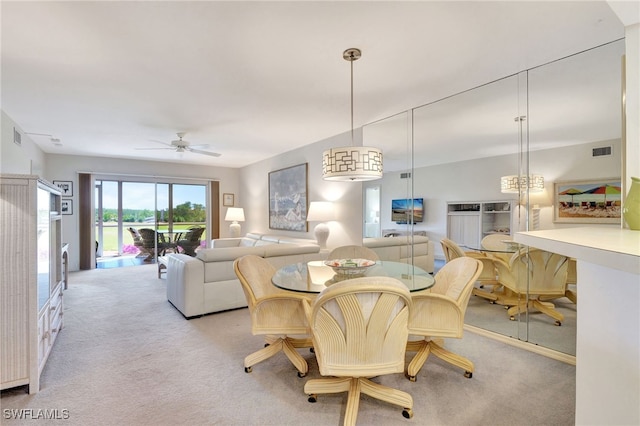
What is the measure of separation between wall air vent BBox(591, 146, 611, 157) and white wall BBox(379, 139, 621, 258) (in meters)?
0.03

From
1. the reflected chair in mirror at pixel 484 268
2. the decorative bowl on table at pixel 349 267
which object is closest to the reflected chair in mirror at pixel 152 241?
the decorative bowl on table at pixel 349 267

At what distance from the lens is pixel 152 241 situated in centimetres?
689

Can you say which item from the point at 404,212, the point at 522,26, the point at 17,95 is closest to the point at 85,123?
the point at 17,95

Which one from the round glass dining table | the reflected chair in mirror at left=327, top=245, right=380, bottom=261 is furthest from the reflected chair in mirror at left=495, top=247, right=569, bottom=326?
the reflected chair in mirror at left=327, top=245, right=380, bottom=261

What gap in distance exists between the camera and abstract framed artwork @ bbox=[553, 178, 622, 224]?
2256 millimetres

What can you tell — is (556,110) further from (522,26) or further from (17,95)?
(17,95)

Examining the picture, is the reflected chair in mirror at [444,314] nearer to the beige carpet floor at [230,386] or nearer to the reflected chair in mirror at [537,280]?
the beige carpet floor at [230,386]

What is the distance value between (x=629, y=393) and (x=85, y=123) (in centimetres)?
545

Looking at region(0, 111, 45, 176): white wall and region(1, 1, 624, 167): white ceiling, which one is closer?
region(1, 1, 624, 167): white ceiling

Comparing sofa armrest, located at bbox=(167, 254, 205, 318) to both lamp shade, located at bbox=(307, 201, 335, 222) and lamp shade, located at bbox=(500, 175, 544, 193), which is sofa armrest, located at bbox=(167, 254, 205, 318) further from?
lamp shade, located at bbox=(500, 175, 544, 193)

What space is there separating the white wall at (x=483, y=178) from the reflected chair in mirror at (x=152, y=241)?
5311mm

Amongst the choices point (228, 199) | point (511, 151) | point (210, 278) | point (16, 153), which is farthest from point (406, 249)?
point (228, 199)

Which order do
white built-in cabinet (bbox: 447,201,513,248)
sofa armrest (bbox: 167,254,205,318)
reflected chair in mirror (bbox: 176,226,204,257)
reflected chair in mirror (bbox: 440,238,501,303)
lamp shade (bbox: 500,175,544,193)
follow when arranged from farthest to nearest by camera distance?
reflected chair in mirror (bbox: 176,226,204,257) → sofa armrest (bbox: 167,254,205,318) → reflected chair in mirror (bbox: 440,238,501,303) → white built-in cabinet (bbox: 447,201,513,248) → lamp shade (bbox: 500,175,544,193)

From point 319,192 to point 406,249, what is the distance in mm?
1919
